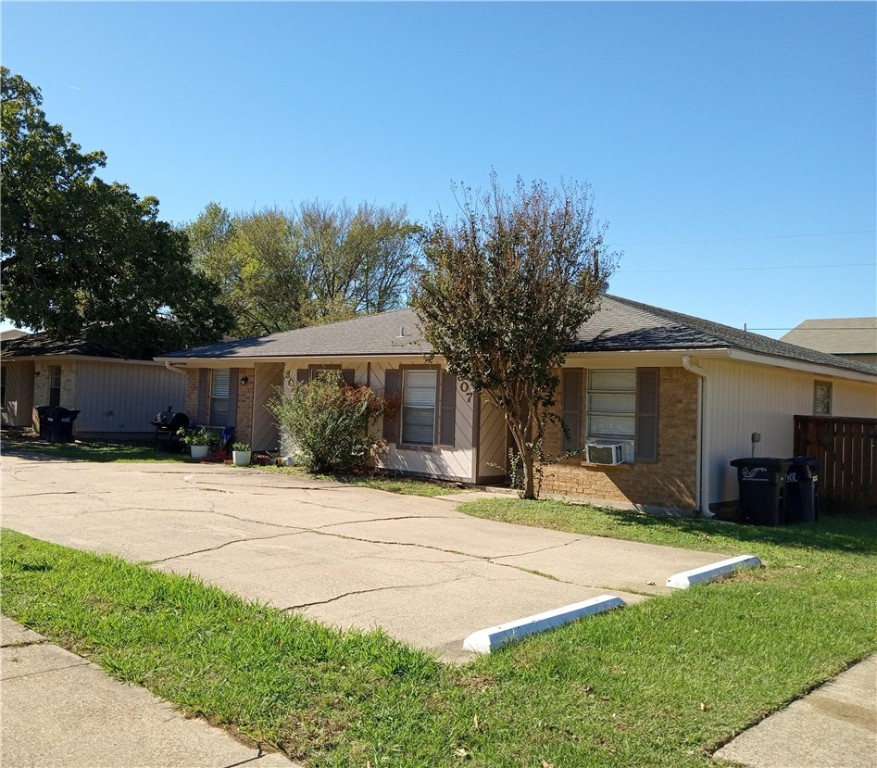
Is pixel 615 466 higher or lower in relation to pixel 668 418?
lower

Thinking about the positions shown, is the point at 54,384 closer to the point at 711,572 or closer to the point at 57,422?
the point at 57,422

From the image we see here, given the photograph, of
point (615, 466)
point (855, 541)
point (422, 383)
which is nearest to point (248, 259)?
point (422, 383)

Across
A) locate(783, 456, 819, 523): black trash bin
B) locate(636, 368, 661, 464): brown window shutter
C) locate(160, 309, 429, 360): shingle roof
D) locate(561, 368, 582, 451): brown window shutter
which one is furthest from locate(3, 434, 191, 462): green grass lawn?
A: locate(783, 456, 819, 523): black trash bin

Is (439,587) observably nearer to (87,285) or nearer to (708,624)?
(708,624)

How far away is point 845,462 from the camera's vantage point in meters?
14.3

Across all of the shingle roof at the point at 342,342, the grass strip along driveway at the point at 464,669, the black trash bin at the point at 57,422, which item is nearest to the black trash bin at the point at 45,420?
the black trash bin at the point at 57,422

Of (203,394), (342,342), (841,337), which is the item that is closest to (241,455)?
(342,342)

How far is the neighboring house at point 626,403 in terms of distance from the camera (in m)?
12.2

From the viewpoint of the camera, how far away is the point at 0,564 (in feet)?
22.9

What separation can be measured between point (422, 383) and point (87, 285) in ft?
47.0

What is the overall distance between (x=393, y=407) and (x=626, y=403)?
5.22 m

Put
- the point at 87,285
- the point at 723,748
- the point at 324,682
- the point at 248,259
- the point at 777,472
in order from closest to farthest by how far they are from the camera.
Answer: the point at 723,748 < the point at 324,682 < the point at 777,472 < the point at 87,285 < the point at 248,259

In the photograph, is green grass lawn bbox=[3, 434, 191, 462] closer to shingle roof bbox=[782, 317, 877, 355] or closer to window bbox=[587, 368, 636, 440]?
window bbox=[587, 368, 636, 440]

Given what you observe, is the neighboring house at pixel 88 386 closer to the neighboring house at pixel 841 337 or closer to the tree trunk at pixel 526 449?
the tree trunk at pixel 526 449
